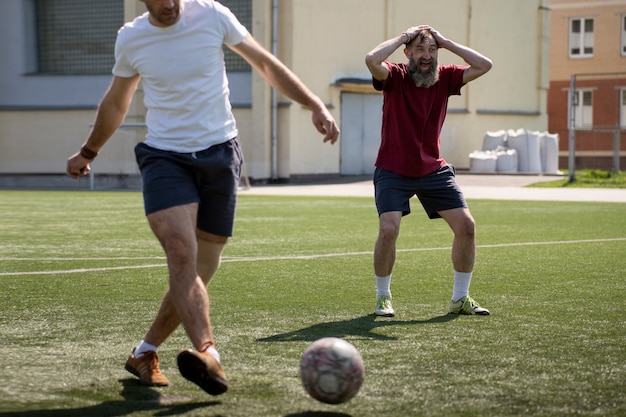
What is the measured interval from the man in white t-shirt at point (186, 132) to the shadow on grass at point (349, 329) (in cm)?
133

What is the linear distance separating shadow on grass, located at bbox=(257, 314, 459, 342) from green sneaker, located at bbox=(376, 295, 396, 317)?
6 centimetres

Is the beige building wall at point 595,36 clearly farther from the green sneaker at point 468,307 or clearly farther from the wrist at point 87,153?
the wrist at point 87,153

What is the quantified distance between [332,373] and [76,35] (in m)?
31.9

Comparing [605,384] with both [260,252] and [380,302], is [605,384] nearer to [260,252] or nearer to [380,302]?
[380,302]

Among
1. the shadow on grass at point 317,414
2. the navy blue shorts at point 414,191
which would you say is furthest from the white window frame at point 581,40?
the shadow on grass at point 317,414

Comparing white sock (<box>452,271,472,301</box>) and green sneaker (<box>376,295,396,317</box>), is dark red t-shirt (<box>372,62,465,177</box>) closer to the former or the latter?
white sock (<box>452,271,472,301</box>)

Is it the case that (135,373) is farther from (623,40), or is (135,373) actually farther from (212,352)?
(623,40)

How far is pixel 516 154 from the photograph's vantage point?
36.4 m

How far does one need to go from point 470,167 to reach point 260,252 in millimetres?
24920

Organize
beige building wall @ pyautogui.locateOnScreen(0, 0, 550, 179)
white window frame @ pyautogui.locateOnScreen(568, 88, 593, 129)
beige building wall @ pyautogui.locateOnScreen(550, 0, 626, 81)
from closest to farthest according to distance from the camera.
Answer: beige building wall @ pyautogui.locateOnScreen(0, 0, 550, 179) < beige building wall @ pyautogui.locateOnScreen(550, 0, 626, 81) < white window frame @ pyautogui.locateOnScreen(568, 88, 593, 129)

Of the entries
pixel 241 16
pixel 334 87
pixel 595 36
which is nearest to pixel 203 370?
pixel 241 16

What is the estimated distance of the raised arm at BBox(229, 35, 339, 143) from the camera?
5.42 m

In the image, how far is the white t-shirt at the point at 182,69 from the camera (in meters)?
5.38

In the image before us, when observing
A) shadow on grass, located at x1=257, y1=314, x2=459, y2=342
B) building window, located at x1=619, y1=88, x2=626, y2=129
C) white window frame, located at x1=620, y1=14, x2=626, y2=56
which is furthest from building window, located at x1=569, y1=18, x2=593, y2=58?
shadow on grass, located at x1=257, y1=314, x2=459, y2=342
